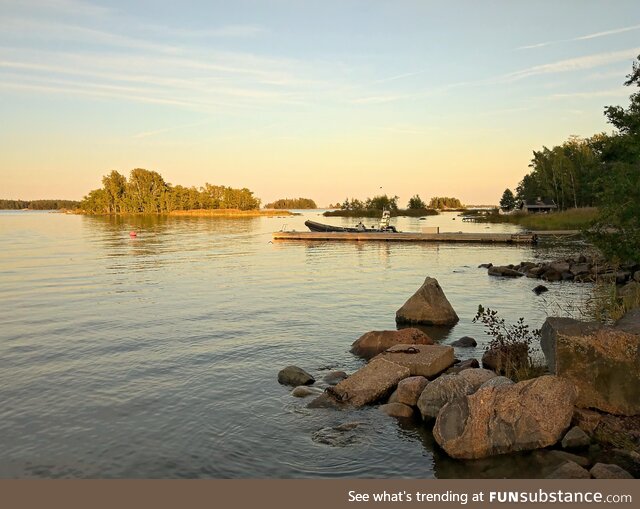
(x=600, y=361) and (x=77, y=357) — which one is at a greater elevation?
(x=600, y=361)

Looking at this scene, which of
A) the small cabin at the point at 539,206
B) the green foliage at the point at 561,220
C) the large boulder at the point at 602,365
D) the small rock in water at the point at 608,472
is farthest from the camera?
the small cabin at the point at 539,206

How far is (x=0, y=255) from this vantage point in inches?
2058

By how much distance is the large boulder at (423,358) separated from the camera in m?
14.0

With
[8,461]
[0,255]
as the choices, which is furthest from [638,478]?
[0,255]

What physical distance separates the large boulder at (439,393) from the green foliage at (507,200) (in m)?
167

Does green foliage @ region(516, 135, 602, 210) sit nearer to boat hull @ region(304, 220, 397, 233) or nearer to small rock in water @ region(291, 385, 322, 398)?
boat hull @ region(304, 220, 397, 233)

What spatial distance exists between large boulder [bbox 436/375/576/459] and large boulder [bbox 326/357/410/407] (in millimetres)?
2742

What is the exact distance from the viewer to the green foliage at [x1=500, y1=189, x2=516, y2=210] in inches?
6757

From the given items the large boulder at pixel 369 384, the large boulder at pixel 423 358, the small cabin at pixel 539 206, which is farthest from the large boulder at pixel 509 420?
the small cabin at pixel 539 206

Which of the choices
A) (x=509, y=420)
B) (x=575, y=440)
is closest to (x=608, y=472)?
(x=575, y=440)

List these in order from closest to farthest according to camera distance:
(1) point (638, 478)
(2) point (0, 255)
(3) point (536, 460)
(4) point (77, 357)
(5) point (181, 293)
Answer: (1) point (638, 478) < (3) point (536, 460) < (4) point (77, 357) < (5) point (181, 293) < (2) point (0, 255)

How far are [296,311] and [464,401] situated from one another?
15.6 meters

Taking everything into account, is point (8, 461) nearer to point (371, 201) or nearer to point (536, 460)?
point (536, 460)

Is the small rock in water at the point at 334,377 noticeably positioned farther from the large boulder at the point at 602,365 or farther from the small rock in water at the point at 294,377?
the large boulder at the point at 602,365
